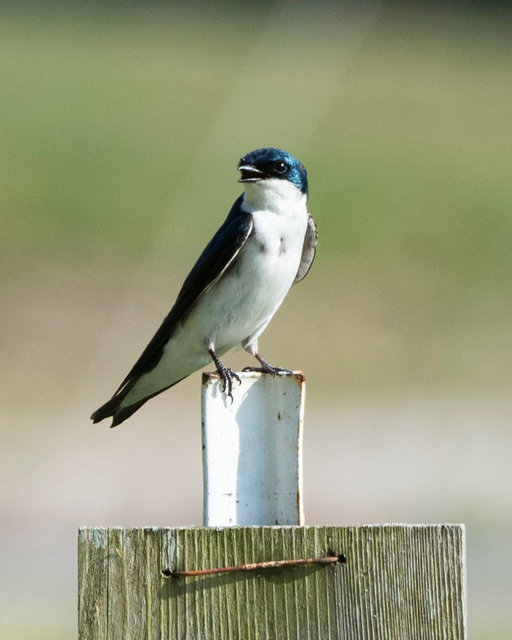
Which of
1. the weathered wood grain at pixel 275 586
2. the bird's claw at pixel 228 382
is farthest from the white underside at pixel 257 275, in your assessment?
the weathered wood grain at pixel 275 586

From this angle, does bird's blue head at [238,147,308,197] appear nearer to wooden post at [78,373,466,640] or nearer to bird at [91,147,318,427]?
bird at [91,147,318,427]

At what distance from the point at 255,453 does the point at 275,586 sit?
0.35 m

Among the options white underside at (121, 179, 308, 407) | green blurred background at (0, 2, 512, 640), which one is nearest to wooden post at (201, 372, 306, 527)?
white underside at (121, 179, 308, 407)

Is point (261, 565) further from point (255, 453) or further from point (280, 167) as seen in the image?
point (280, 167)

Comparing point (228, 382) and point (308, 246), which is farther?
point (308, 246)

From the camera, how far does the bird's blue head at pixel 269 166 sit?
4.27 metres

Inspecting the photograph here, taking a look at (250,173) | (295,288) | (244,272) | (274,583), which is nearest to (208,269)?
(244,272)

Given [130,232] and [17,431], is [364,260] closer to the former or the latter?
[130,232]

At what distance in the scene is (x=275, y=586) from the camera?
2.37 m

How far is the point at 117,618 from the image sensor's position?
2.38 m

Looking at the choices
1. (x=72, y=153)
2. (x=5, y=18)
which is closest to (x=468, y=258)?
(x=72, y=153)

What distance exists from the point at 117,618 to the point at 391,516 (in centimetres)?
767

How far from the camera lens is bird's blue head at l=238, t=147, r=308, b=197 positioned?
4.27 meters

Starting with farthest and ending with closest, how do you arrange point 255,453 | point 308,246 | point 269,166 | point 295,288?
1. point 295,288
2. point 308,246
3. point 269,166
4. point 255,453
